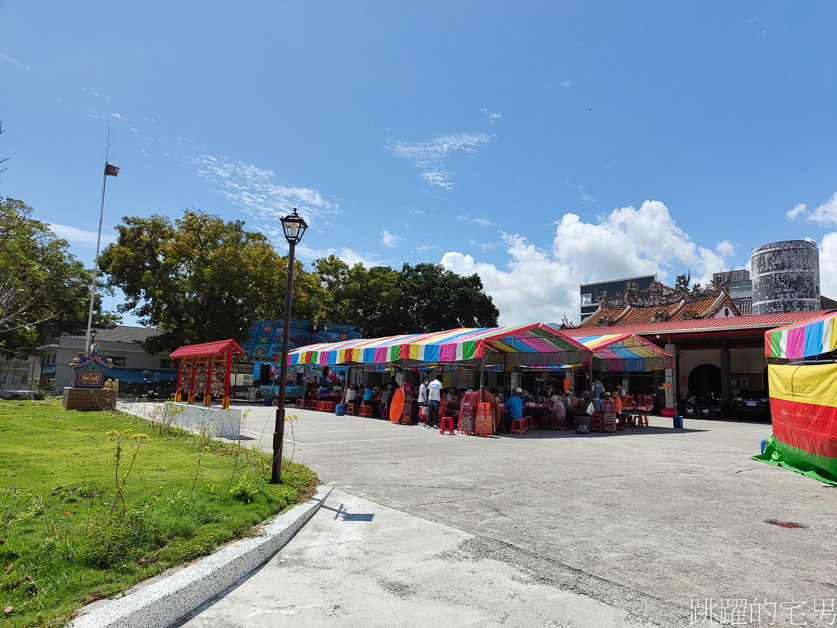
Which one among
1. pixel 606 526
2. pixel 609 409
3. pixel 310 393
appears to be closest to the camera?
pixel 606 526

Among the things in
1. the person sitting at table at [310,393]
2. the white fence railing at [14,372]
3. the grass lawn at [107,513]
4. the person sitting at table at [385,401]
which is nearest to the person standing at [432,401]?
the person sitting at table at [385,401]

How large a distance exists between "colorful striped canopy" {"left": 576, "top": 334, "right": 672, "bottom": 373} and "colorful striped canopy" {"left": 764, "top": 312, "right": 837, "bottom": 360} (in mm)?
10822

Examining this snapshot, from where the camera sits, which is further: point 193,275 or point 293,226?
point 193,275

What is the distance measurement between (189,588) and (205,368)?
61.8 feet

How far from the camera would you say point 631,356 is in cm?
2167

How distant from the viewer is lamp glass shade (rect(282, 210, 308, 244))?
6832 mm

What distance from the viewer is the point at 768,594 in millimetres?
3611

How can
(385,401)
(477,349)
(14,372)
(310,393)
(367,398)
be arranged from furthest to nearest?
(14,372)
(310,393)
(367,398)
(385,401)
(477,349)

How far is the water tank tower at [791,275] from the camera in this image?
30.8 m

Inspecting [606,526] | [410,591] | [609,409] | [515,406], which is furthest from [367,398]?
[410,591]

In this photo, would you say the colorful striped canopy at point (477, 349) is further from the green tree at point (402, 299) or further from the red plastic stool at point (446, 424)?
the green tree at point (402, 299)

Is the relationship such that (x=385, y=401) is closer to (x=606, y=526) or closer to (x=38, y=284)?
(x=606, y=526)

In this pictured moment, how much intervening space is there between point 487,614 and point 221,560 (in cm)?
194

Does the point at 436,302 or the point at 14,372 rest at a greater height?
the point at 436,302
